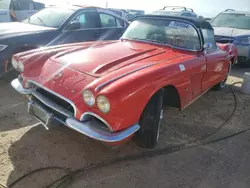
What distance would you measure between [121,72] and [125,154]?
3.19ft

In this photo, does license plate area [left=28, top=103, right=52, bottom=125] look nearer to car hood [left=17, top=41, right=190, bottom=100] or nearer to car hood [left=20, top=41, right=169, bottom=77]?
car hood [left=17, top=41, right=190, bottom=100]

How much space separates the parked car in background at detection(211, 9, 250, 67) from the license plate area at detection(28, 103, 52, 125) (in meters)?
6.00

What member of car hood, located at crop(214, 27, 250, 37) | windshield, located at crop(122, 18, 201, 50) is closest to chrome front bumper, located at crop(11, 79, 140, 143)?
windshield, located at crop(122, 18, 201, 50)

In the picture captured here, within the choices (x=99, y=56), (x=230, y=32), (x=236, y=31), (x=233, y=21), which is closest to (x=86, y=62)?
(x=99, y=56)

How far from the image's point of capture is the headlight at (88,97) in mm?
2418

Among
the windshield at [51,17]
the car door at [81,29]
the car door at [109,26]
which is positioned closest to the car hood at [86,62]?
the car door at [81,29]

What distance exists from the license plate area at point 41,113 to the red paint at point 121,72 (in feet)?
0.93

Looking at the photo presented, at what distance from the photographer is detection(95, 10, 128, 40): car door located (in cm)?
621

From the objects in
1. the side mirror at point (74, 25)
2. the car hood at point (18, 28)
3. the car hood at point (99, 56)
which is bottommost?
the car hood at point (18, 28)

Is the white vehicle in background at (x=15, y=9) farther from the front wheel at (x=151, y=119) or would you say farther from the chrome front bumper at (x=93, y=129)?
the front wheel at (x=151, y=119)

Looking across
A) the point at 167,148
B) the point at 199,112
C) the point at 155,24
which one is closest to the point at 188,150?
the point at 167,148

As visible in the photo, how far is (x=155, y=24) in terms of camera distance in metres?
4.04

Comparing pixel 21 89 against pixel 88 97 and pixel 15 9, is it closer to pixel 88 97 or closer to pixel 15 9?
pixel 88 97

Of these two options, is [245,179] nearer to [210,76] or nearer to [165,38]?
[210,76]
